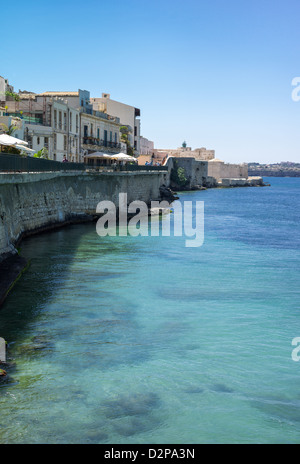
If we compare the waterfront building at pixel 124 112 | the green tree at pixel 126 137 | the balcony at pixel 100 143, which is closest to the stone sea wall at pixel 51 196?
the balcony at pixel 100 143

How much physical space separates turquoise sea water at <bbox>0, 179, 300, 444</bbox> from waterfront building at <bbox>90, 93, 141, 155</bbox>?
4915 centimetres

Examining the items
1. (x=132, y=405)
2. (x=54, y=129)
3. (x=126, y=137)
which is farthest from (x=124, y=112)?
(x=132, y=405)

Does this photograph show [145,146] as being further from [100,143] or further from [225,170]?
[100,143]

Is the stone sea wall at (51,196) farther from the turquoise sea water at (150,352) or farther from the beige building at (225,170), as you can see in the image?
the beige building at (225,170)

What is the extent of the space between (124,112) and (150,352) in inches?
2565

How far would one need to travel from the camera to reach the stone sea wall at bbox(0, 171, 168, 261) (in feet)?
71.5

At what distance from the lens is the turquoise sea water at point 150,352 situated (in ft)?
30.1

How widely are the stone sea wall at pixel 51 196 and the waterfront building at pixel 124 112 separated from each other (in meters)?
23.6

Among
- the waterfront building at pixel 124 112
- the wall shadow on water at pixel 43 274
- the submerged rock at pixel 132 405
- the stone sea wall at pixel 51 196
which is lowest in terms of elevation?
the submerged rock at pixel 132 405

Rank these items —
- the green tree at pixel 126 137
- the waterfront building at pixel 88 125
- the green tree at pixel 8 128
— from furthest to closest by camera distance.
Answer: the green tree at pixel 126 137, the waterfront building at pixel 88 125, the green tree at pixel 8 128

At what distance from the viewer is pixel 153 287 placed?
1877cm

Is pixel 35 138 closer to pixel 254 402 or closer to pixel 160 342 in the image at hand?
pixel 160 342
